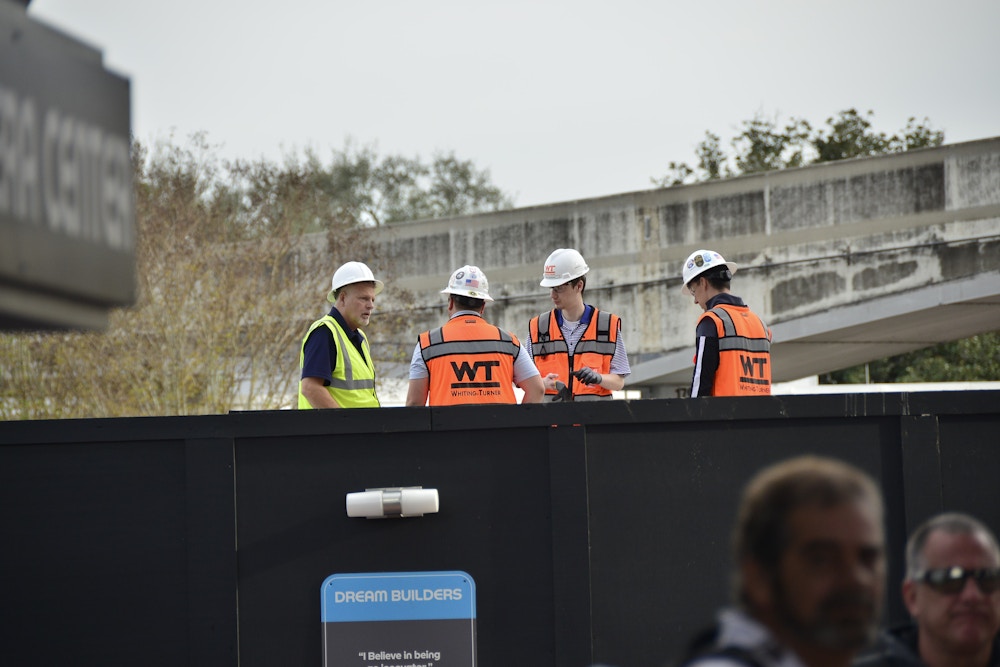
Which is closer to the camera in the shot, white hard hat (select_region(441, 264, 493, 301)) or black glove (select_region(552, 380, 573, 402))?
white hard hat (select_region(441, 264, 493, 301))

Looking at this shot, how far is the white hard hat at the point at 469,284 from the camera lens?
7.61m

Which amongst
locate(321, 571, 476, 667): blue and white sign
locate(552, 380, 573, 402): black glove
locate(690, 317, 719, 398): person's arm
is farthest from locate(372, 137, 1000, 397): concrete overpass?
locate(321, 571, 476, 667): blue and white sign

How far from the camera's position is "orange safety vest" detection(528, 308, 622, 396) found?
852 cm

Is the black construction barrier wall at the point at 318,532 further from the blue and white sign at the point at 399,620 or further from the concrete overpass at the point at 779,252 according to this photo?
the concrete overpass at the point at 779,252

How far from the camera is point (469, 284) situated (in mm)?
7641

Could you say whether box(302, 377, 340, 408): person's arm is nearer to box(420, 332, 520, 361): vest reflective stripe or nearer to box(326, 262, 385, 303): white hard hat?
box(420, 332, 520, 361): vest reflective stripe

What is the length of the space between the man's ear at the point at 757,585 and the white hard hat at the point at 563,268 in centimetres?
663

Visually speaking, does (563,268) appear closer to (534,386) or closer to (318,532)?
(534,386)

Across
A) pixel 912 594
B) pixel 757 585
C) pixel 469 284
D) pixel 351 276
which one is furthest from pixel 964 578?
pixel 351 276

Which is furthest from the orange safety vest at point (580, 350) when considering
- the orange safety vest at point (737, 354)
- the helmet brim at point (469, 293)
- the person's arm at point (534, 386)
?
the orange safety vest at point (737, 354)

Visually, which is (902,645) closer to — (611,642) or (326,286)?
(611,642)

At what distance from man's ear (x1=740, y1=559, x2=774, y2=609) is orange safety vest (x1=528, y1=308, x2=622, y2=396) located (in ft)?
21.6

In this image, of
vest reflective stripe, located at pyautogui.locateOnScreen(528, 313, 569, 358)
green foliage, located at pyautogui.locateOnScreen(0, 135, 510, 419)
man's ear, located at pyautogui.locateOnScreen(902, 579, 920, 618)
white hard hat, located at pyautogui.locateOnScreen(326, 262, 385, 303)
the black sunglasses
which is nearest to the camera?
the black sunglasses

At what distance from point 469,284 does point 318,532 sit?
8.48ft
